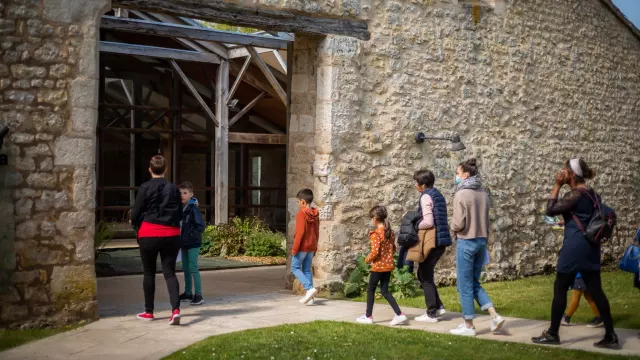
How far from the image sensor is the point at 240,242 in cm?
1456

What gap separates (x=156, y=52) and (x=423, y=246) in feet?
31.4

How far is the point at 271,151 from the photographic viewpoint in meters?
19.7

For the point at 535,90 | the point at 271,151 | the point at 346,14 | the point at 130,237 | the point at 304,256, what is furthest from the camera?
the point at 271,151

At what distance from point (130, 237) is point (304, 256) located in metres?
9.21

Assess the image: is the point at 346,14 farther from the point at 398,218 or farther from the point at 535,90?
the point at 535,90

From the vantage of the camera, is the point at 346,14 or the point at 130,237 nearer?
the point at 346,14

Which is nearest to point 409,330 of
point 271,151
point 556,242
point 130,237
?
point 556,242

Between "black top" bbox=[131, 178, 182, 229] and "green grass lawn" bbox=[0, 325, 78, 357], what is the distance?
3.68 ft

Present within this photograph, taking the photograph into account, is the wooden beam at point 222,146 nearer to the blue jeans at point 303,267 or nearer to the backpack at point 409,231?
the blue jeans at point 303,267

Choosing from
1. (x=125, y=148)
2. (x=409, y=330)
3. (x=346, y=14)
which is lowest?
(x=409, y=330)

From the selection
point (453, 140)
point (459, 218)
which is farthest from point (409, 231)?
point (453, 140)

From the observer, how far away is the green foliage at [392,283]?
9547mm

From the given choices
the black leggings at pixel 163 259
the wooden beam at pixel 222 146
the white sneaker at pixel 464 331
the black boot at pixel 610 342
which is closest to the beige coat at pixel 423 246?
the white sneaker at pixel 464 331

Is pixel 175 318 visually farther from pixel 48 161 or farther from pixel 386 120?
pixel 386 120
